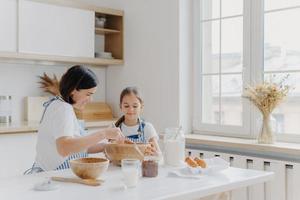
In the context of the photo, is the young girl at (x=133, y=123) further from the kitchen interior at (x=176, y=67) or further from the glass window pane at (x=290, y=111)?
the glass window pane at (x=290, y=111)

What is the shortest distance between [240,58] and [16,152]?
2.06 meters

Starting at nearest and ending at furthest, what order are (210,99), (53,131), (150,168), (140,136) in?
1. (150,168)
2. (53,131)
3. (140,136)
4. (210,99)

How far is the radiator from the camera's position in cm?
292

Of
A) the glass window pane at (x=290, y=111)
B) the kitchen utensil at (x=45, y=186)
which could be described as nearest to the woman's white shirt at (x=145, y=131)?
Result: the kitchen utensil at (x=45, y=186)

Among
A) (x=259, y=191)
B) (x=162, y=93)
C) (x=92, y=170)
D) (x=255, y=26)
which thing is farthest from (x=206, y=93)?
(x=92, y=170)

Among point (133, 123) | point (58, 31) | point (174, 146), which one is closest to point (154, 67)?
point (58, 31)

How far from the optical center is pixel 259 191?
10.2 feet

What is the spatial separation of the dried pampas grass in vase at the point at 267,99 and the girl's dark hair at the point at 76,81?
143 cm

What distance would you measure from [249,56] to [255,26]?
250 mm

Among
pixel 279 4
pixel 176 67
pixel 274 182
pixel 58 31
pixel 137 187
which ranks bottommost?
pixel 274 182

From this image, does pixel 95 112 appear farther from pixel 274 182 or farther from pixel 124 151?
pixel 124 151

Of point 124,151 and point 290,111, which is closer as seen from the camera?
point 124,151

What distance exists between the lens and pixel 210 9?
12.6 feet

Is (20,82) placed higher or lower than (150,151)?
higher
